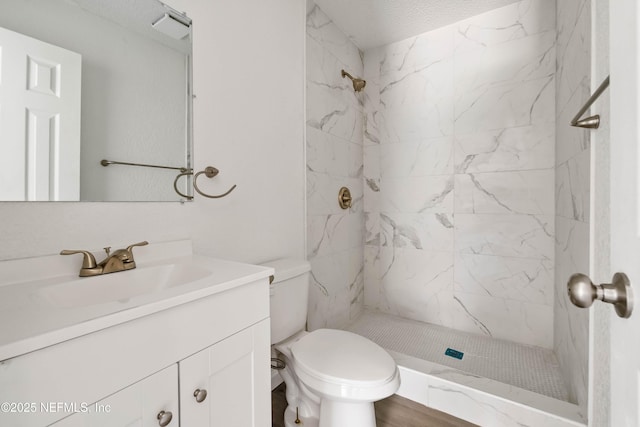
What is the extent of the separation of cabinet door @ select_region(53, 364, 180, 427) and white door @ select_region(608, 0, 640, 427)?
0.79 m

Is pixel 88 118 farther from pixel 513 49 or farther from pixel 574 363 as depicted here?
pixel 513 49

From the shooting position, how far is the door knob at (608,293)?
36cm

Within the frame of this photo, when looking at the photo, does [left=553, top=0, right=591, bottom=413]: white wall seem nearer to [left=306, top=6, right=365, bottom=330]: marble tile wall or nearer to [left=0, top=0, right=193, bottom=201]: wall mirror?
[left=306, top=6, right=365, bottom=330]: marble tile wall

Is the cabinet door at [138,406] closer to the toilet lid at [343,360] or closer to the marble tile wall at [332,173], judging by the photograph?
the toilet lid at [343,360]

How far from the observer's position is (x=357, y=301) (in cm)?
235

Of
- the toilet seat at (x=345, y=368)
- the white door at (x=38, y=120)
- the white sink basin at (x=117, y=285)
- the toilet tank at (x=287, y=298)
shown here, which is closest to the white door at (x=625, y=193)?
the toilet seat at (x=345, y=368)

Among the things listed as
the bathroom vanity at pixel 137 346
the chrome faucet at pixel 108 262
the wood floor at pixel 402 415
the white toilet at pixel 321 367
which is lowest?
the wood floor at pixel 402 415

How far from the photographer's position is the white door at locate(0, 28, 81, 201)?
72 centimetres

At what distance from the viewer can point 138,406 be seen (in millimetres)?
557

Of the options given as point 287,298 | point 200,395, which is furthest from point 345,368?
point 200,395

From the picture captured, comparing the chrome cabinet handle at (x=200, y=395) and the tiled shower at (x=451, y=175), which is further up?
the tiled shower at (x=451, y=175)

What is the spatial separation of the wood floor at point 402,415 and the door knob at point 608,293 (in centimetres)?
125

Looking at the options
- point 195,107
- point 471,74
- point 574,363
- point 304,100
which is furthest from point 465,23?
point 574,363

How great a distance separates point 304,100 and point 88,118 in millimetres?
1150
